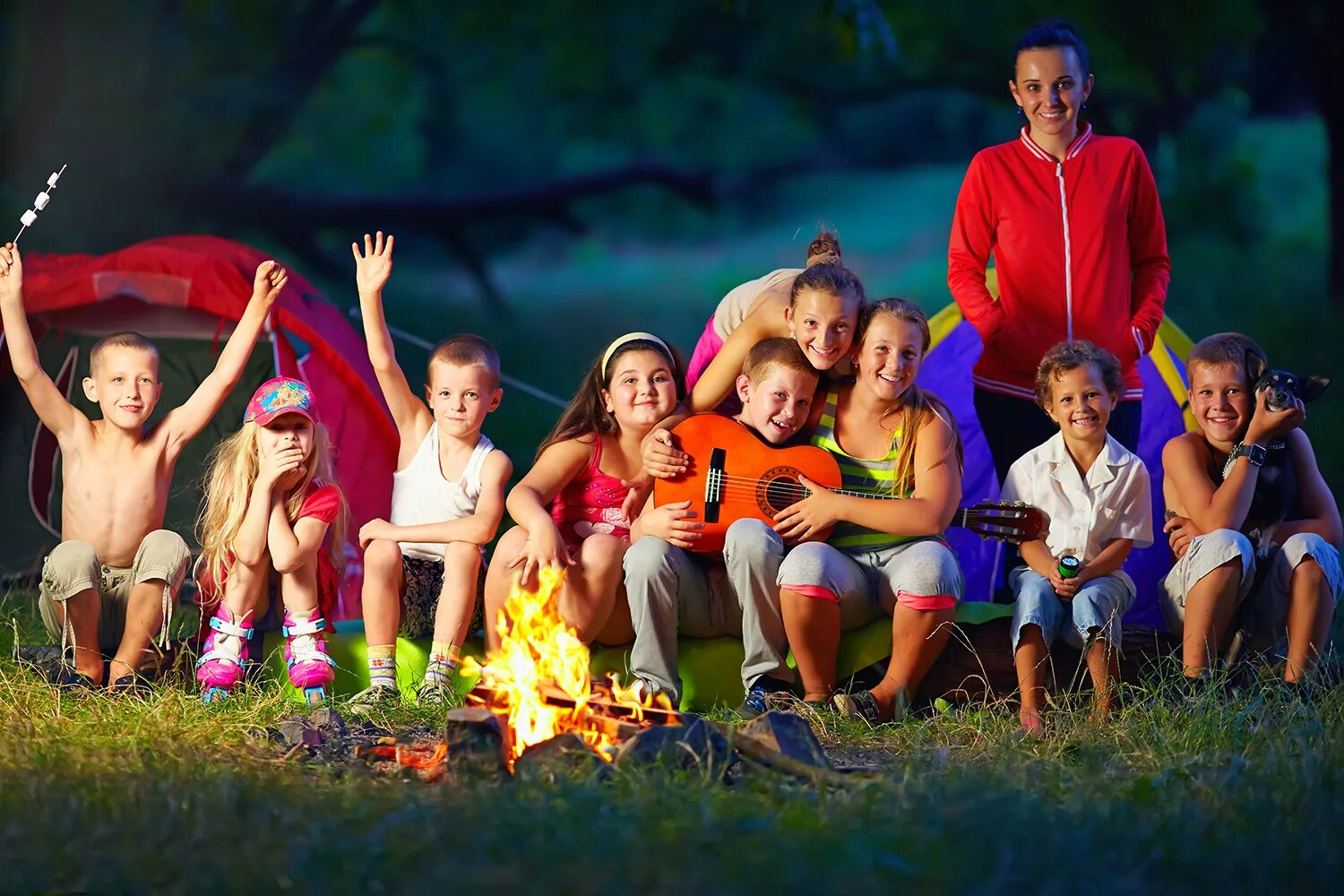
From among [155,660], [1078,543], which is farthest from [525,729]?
[1078,543]

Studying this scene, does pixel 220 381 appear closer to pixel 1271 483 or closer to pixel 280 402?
pixel 280 402

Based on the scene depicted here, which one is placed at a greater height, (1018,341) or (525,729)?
(1018,341)

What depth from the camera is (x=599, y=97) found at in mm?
8523

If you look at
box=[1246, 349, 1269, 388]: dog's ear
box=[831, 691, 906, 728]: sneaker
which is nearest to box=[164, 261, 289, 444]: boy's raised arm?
box=[831, 691, 906, 728]: sneaker

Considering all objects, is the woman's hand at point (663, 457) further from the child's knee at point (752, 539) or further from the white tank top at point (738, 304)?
the white tank top at point (738, 304)

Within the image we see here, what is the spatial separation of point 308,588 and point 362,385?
1.37m

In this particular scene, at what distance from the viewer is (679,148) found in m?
8.57

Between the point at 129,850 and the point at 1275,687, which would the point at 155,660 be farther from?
the point at 1275,687

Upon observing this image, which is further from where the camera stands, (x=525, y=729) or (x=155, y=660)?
(x=155, y=660)

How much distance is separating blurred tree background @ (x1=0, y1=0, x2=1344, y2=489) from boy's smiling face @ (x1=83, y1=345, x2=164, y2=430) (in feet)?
13.5

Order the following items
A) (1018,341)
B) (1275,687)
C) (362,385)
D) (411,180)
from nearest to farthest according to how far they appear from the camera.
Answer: (1275,687) < (1018,341) < (362,385) < (411,180)

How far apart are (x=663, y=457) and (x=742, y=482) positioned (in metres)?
0.22

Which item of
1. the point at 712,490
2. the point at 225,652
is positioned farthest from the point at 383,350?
the point at 712,490

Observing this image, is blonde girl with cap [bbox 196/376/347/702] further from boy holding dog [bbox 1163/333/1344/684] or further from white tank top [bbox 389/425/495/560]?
boy holding dog [bbox 1163/333/1344/684]
